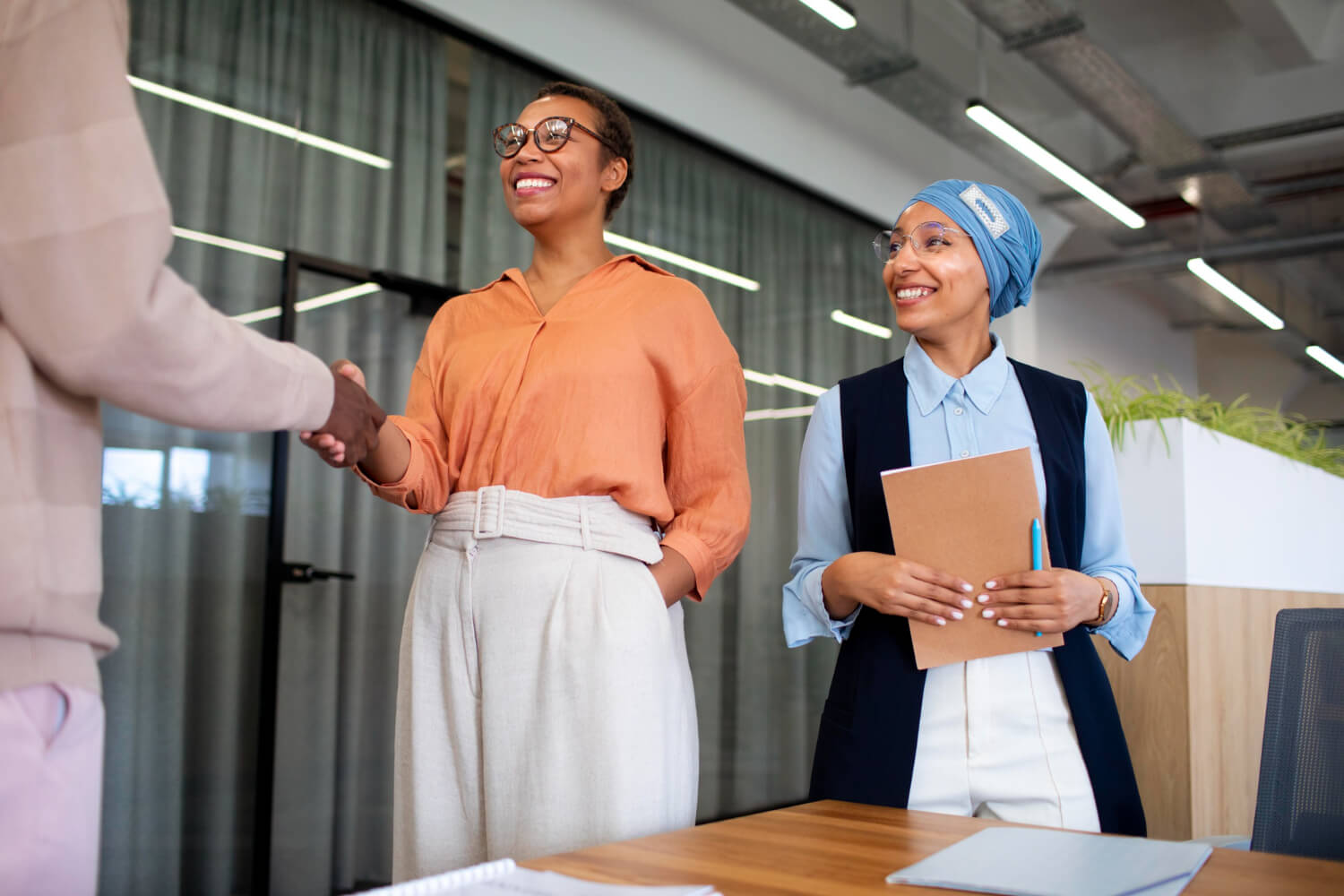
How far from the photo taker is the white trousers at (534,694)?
145cm

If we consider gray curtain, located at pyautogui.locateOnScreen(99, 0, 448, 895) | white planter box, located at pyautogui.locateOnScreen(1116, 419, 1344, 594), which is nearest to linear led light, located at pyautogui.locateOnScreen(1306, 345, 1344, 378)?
white planter box, located at pyautogui.locateOnScreen(1116, 419, 1344, 594)

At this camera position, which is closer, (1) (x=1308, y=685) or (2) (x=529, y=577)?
(1) (x=1308, y=685)

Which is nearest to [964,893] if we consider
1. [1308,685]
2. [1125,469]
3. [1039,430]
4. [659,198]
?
[1308,685]

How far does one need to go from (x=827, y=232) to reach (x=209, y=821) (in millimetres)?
3986

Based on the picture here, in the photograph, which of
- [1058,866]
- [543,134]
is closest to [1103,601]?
[1058,866]

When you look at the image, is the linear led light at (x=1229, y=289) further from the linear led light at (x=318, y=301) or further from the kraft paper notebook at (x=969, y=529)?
the kraft paper notebook at (x=969, y=529)

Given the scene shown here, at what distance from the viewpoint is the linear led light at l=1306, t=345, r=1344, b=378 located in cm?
1069

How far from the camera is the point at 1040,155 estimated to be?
17.9 feet

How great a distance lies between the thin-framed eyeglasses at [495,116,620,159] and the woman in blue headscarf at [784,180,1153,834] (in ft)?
1.76

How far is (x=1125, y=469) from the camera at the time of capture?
2.94m

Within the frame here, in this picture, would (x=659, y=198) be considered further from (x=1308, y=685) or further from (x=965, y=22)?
(x=1308, y=685)

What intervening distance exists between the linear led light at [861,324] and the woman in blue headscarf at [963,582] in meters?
3.98

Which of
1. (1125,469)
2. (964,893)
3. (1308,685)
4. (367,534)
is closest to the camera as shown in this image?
(964,893)

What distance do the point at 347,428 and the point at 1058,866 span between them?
2.67 feet
